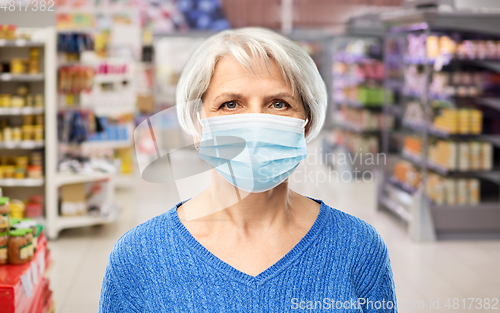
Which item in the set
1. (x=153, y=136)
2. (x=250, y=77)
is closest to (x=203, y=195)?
(x=153, y=136)

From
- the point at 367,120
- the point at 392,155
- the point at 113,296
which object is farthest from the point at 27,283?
the point at 367,120

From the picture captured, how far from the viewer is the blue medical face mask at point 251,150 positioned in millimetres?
1468

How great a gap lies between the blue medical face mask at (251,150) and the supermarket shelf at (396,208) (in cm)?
463

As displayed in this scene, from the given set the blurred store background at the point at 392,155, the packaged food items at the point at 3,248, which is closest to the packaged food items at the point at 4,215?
the packaged food items at the point at 3,248

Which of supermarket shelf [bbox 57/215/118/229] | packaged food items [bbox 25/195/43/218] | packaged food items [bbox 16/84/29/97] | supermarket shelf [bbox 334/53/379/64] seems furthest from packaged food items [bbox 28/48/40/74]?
supermarket shelf [bbox 334/53/379/64]

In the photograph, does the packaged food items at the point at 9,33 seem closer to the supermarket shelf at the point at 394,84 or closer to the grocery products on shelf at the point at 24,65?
the grocery products on shelf at the point at 24,65

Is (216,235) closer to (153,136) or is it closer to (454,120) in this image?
(153,136)

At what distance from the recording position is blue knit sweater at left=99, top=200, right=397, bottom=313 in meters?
1.43

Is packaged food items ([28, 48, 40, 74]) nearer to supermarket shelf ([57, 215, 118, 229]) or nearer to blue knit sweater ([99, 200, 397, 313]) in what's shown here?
supermarket shelf ([57, 215, 118, 229])

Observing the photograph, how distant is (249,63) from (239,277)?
551mm

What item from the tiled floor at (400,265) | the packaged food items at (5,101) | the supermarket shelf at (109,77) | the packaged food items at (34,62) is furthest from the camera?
the supermarket shelf at (109,77)

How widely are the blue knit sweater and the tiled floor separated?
8.67 feet

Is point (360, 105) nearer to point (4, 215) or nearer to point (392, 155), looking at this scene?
point (392, 155)

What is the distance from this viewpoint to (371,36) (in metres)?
9.66
